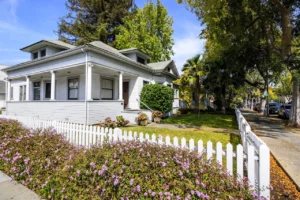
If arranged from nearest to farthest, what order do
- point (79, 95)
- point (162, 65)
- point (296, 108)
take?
point (296, 108) < point (79, 95) < point (162, 65)

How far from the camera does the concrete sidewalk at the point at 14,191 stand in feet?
10.1

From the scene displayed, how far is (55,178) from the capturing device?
3.12m

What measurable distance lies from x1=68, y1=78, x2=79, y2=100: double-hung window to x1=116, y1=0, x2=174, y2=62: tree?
15148mm

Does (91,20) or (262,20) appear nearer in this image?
(262,20)

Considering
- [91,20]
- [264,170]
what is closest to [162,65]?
[264,170]

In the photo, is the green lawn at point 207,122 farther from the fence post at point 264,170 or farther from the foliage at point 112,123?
the fence post at point 264,170

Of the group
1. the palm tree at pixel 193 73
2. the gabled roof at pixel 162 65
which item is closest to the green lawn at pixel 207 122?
the gabled roof at pixel 162 65

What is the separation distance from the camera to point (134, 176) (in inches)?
101

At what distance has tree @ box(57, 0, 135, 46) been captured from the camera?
28484 mm

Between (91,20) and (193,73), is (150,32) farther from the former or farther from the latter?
(193,73)

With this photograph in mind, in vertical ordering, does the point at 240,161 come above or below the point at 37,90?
A: below

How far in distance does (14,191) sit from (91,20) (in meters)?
32.3

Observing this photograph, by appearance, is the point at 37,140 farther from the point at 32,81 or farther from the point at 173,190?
the point at 32,81

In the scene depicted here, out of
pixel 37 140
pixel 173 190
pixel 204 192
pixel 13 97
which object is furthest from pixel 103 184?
pixel 13 97
